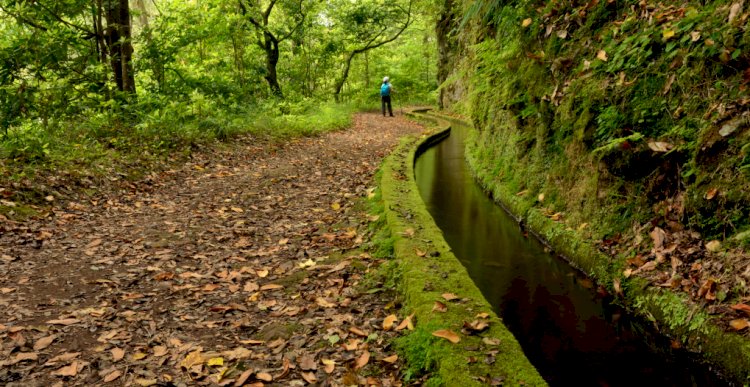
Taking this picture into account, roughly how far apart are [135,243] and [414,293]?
3199 millimetres

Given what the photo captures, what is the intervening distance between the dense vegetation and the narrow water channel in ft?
18.6

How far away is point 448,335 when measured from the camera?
301cm

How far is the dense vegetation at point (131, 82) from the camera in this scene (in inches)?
280

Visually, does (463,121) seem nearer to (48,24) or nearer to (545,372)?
(48,24)

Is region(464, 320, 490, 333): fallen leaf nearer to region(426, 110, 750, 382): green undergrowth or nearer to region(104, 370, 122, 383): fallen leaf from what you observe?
region(426, 110, 750, 382): green undergrowth

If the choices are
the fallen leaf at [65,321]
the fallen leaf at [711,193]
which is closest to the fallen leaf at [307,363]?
the fallen leaf at [65,321]

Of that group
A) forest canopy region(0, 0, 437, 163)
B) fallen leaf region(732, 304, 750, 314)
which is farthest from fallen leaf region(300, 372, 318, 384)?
forest canopy region(0, 0, 437, 163)

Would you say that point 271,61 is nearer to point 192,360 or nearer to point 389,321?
point 389,321

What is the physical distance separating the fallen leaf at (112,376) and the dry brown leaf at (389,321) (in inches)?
67.7

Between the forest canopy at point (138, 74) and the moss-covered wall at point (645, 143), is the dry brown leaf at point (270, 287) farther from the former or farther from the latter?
the forest canopy at point (138, 74)

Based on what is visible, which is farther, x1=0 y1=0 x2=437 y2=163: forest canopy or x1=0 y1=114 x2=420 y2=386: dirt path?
x1=0 y1=0 x2=437 y2=163: forest canopy

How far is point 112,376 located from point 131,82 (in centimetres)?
845

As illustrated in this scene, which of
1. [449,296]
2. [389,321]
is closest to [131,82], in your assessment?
[389,321]

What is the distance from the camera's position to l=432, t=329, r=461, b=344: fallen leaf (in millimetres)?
2973
